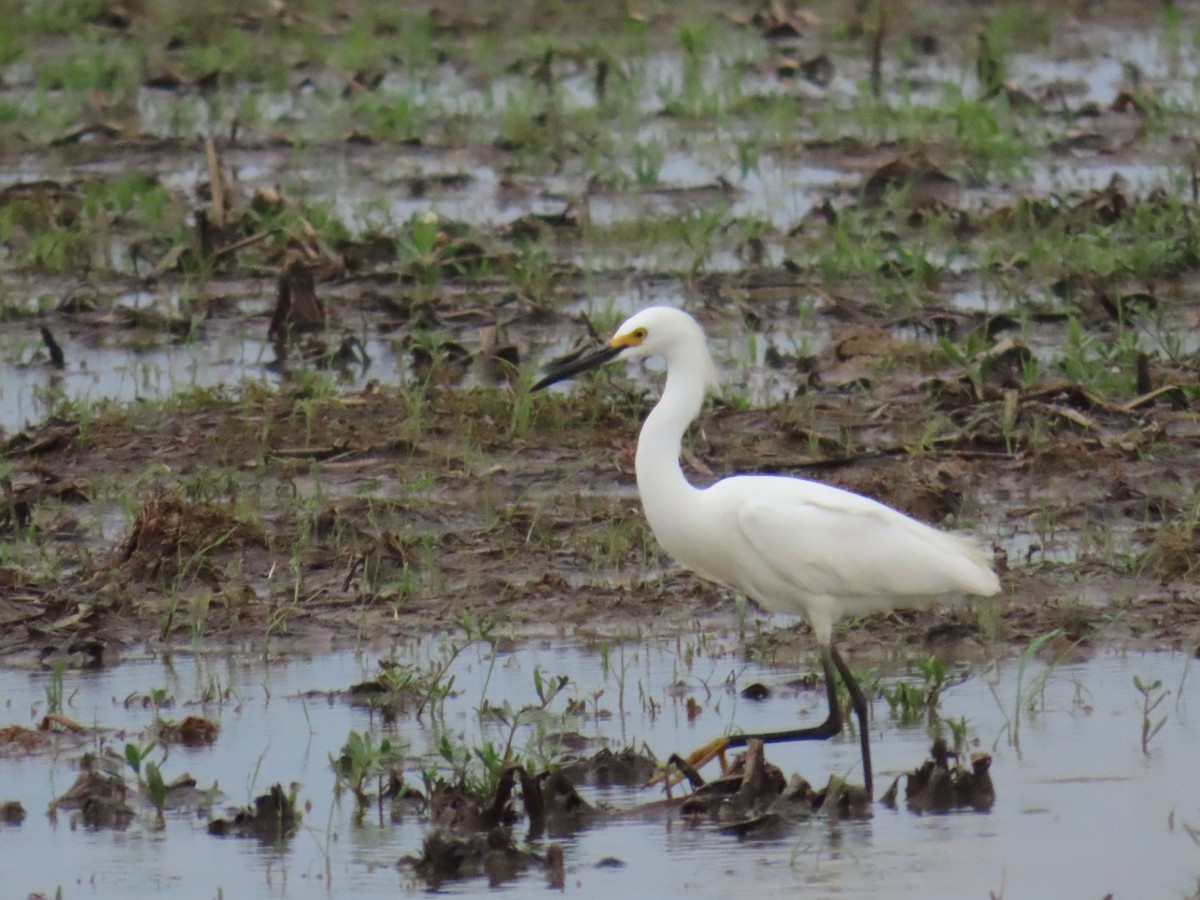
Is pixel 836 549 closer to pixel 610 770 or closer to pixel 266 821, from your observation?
pixel 610 770

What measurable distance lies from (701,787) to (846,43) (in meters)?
14.4

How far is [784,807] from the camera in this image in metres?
5.98

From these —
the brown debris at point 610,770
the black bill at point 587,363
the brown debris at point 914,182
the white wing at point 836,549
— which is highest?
the brown debris at point 914,182

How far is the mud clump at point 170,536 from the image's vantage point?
782cm

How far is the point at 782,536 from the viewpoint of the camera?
6.54 m

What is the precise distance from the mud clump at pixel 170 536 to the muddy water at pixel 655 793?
0.59m

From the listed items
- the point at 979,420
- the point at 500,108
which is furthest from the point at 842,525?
the point at 500,108

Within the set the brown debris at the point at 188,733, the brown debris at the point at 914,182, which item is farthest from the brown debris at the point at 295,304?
the brown debris at the point at 188,733

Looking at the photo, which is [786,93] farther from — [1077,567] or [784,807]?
[784,807]

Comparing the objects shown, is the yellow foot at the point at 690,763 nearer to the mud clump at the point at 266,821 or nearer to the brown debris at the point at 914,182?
the mud clump at the point at 266,821

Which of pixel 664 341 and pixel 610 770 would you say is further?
pixel 664 341

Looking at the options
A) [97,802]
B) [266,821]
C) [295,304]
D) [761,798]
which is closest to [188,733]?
[97,802]

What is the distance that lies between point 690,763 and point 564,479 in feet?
9.46

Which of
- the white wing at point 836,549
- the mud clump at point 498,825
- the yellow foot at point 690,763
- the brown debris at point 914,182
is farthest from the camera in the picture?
the brown debris at point 914,182
